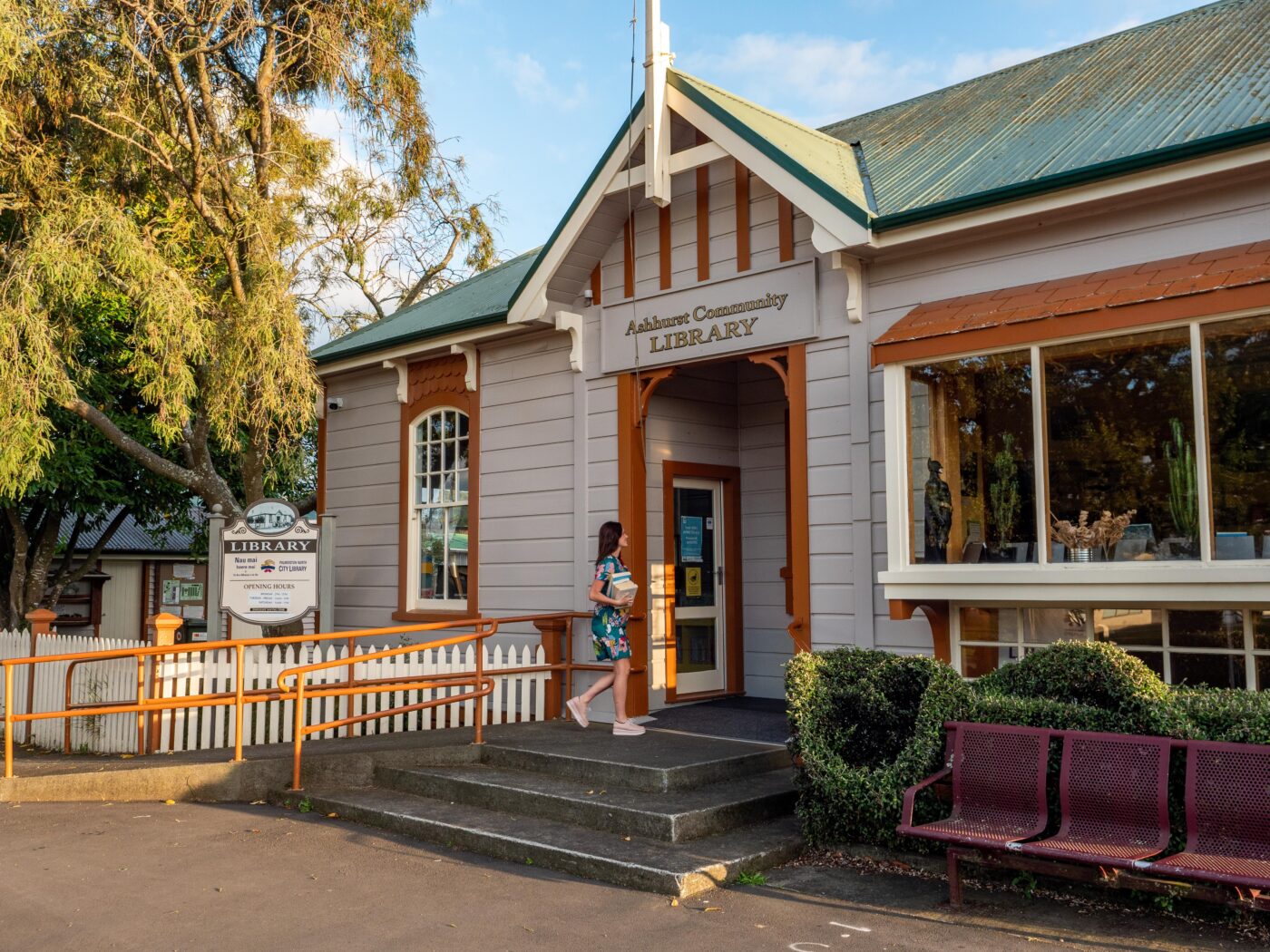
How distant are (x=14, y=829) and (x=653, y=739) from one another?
4508 millimetres

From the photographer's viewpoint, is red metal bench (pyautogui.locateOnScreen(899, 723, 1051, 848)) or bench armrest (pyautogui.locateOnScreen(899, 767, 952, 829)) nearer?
red metal bench (pyautogui.locateOnScreen(899, 723, 1051, 848))

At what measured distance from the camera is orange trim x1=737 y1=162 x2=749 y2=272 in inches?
368

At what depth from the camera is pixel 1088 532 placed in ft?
23.6

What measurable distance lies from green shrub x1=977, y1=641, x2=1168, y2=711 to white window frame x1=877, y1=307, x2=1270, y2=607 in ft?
2.31

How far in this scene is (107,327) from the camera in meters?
16.9

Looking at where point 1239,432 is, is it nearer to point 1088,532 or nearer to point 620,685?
point 1088,532

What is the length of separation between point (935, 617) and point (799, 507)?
1474mm

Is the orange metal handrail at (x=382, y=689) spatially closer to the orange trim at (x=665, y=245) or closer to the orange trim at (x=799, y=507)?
the orange trim at (x=799, y=507)

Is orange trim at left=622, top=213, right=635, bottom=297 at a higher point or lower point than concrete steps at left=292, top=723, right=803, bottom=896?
higher

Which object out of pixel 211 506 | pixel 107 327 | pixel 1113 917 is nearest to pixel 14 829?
pixel 211 506

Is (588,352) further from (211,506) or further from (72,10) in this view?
(72,10)

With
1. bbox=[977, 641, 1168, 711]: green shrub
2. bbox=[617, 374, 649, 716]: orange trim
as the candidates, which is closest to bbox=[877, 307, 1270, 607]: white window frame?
bbox=[977, 641, 1168, 711]: green shrub

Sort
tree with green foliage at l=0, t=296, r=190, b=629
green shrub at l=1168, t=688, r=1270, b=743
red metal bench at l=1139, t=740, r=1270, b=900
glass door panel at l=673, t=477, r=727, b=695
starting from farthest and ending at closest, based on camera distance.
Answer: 1. tree with green foliage at l=0, t=296, r=190, b=629
2. glass door panel at l=673, t=477, r=727, b=695
3. green shrub at l=1168, t=688, r=1270, b=743
4. red metal bench at l=1139, t=740, r=1270, b=900

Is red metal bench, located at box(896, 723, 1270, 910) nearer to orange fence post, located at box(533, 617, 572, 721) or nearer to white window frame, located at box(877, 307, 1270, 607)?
white window frame, located at box(877, 307, 1270, 607)
